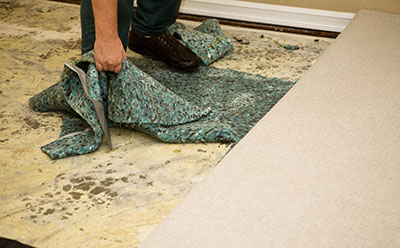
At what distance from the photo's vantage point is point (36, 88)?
1853 mm

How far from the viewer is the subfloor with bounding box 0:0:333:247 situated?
1.10m

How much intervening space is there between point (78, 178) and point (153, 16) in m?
1.05

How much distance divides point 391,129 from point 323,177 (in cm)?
39

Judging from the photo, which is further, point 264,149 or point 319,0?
point 319,0

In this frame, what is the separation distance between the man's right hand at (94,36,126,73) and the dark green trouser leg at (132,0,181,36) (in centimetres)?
69

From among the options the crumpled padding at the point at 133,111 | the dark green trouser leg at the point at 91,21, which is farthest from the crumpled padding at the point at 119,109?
the dark green trouser leg at the point at 91,21

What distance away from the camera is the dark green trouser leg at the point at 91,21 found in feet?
5.63

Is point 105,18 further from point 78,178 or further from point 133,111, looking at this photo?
point 78,178

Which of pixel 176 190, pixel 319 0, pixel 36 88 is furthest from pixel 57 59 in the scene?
pixel 319 0

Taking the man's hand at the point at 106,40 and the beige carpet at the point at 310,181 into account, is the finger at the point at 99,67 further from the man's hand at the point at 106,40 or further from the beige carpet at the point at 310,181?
the beige carpet at the point at 310,181

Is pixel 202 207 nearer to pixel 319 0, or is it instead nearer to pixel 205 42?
pixel 205 42

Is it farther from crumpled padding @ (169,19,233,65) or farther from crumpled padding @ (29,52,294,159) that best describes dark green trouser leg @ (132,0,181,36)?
crumpled padding @ (29,52,294,159)

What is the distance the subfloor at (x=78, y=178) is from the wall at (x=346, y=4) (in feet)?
2.95

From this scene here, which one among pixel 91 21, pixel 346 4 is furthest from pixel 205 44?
pixel 346 4
